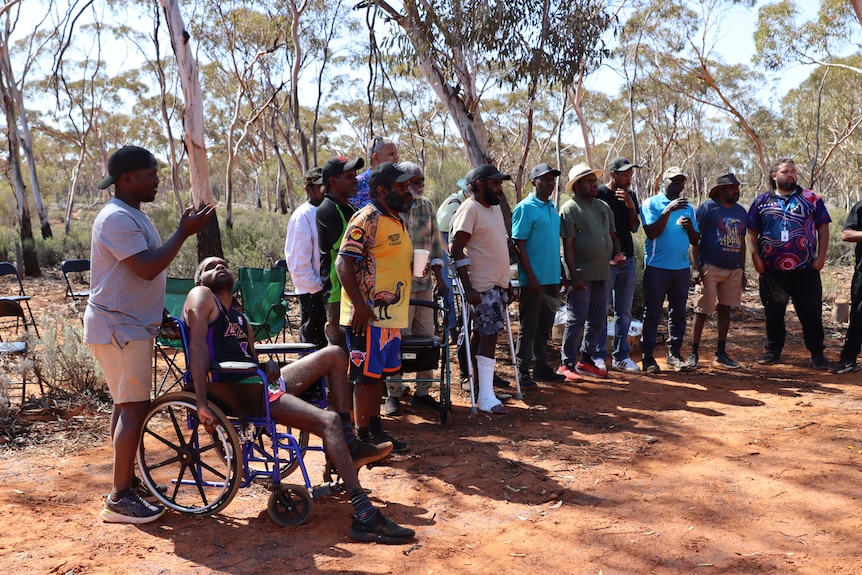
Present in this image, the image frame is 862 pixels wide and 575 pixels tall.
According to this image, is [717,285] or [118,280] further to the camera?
[717,285]

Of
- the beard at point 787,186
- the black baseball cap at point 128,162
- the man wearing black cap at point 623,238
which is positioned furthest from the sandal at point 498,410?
the beard at point 787,186

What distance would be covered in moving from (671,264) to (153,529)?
506cm

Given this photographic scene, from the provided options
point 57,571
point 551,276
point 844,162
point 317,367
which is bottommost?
point 57,571

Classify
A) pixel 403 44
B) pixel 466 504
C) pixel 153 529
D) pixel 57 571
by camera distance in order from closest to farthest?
pixel 57 571 → pixel 153 529 → pixel 466 504 → pixel 403 44

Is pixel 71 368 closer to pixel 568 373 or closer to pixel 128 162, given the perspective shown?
pixel 128 162

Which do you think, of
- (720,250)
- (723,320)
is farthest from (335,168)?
(723,320)

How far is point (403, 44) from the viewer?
30.2 ft

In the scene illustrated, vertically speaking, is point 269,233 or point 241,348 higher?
point 269,233

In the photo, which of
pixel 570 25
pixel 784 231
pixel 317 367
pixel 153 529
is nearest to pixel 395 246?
pixel 317 367

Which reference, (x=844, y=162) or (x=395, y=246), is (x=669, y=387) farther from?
(x=844, y=162)

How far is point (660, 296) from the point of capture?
23.3ft

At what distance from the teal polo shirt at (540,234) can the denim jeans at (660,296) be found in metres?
1.24

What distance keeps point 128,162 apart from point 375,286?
4.98 ft

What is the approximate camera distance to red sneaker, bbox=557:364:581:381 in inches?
266
